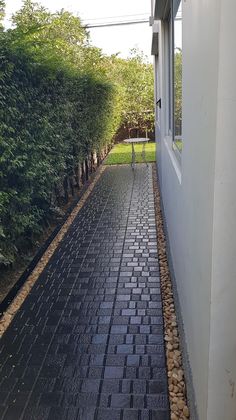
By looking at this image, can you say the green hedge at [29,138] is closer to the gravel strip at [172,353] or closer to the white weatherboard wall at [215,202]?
the gravel strip at [172,353]

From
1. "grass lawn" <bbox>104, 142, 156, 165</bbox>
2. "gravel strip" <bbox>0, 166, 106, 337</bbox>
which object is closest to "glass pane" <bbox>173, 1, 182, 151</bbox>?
"gravel strip" <bbox>0, 166, 106, 337</bbox>

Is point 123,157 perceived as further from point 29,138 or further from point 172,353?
point 172,353

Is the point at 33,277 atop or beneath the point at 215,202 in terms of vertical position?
beneath

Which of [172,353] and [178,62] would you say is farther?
[178,62]

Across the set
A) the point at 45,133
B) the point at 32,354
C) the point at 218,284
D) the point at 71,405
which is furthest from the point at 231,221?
the point at 45,133

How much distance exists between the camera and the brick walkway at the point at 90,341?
220 cm

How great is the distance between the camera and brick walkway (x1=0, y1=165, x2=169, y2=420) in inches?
86.5

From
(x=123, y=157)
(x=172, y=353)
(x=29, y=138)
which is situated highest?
(x=29, y=138)

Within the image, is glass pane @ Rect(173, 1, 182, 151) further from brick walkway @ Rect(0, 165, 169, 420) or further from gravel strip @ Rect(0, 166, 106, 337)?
gravel strip @ Rect(0, 166, 106, 337)

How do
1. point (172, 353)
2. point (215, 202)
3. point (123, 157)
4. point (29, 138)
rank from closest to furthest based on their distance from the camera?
point (215, 202)
point (172, 353)
point (29, 138)
point (123, 157)

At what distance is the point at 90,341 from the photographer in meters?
2.79

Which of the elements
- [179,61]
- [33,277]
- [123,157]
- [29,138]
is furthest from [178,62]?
[123,157]

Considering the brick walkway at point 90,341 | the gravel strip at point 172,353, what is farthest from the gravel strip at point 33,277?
the gravel strip at point 172,353

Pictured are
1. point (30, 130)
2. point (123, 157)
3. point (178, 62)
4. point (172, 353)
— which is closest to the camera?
point (172, 353)
